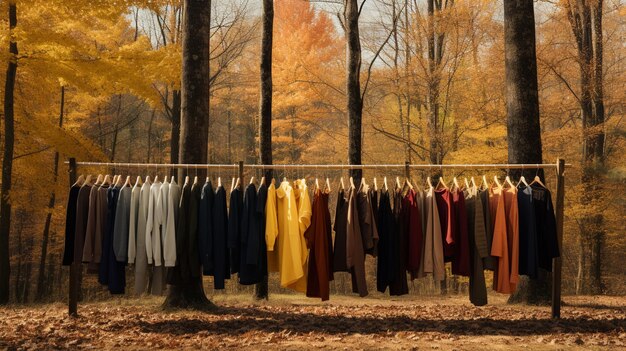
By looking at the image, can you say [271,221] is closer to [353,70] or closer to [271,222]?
[271,222]

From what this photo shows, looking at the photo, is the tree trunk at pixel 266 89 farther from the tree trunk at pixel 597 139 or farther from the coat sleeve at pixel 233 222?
the tree trunk at pixel 597 139

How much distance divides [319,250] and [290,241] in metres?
0.38

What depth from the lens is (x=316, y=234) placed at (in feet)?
24.5

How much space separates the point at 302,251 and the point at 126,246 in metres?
2.26

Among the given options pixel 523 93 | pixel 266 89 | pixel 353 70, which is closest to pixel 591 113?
pixel 353 70

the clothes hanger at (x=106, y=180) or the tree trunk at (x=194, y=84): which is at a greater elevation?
the tree trunk at (x=194, y=84)

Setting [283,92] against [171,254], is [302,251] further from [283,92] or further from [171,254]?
[283,92]

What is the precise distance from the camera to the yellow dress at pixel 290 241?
737 cm

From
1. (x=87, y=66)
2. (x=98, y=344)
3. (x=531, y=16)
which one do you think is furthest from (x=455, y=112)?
(x=98, y=344)

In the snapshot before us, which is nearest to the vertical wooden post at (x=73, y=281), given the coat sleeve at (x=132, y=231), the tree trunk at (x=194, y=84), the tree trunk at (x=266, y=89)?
the coat sleeve at (x=132, y=231)

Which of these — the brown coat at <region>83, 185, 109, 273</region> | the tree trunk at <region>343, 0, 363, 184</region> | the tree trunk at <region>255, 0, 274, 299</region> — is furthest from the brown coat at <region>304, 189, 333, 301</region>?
the tree trunk at <region>343, 0, 363, 184</region>

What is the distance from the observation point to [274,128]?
25.5 metres

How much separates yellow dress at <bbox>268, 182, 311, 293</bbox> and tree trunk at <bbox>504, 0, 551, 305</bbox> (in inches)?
149

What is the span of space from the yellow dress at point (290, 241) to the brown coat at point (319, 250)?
92mm
